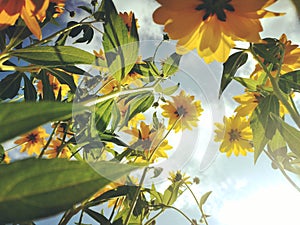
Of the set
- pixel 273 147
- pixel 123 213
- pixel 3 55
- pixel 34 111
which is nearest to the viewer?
pixel 34 111

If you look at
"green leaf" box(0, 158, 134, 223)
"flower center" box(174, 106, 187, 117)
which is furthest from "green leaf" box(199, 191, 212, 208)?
"green leaf" box(0, 158, 134, 223)

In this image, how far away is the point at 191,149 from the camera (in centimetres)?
63

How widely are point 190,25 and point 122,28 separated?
11cm

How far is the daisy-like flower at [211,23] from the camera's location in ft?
1.02

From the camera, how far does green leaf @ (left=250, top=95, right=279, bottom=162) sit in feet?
1.53

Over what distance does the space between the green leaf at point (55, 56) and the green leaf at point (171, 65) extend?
0.19 m

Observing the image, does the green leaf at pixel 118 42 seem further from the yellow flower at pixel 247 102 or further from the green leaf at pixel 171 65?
the yellow flower at pixel 247 102

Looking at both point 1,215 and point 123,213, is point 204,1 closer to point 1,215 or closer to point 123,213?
point 1,215

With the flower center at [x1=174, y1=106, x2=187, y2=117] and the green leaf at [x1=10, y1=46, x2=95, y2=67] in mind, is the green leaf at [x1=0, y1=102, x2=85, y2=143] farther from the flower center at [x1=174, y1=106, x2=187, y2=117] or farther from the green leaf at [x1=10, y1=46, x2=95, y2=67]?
the flower center at [x1=174, y1=106, x2=187, y2=117]

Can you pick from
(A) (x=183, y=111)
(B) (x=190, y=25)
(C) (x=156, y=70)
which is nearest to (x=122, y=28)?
(B) (x=190, y=25)

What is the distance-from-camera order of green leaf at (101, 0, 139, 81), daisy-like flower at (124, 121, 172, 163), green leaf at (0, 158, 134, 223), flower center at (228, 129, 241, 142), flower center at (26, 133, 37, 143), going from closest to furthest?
green leaf at (0, 158, 134, 223), green leaf at (101, 0, 139, 81), daisy-like flower at (124, 121, 172, 163), flower center at (228, 129, 241, 142), flower center at (26, 133, 37, 143)

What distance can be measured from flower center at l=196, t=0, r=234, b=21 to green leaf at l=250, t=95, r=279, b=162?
18 centimetres

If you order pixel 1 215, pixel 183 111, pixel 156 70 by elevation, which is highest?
pixel 183 111

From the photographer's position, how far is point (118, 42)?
445 millimetres
